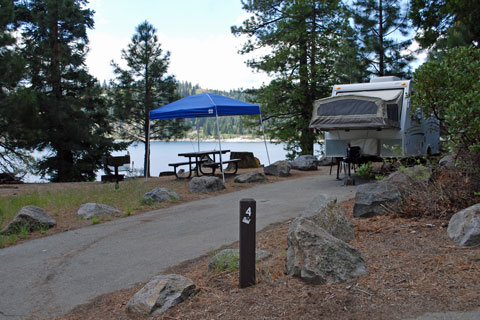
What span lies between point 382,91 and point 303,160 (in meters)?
5.18

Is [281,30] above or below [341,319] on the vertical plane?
above

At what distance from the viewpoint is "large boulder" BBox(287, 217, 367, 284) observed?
405 cm

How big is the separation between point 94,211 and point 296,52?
1619 cm

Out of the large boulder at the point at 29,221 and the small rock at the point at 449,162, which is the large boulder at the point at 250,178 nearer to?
the large boulder at the point at 29,221

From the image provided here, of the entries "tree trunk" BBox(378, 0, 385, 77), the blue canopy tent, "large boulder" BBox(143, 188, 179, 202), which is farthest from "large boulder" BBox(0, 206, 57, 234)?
"tree trunk" BBox(378, 0, 385, 77)

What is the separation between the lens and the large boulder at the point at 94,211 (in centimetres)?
897

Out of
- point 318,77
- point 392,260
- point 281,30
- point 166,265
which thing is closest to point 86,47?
point 281,30

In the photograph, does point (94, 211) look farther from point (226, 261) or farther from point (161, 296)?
point (161, 296)

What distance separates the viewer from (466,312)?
11.2ft

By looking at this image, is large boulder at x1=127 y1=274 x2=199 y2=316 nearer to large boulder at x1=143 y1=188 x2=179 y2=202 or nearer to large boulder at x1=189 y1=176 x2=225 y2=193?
large boulder at x1=143 y1=188 x2=179 y2=202

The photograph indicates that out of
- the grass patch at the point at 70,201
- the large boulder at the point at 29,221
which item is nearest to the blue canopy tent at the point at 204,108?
the grass patch at the point at 70,201

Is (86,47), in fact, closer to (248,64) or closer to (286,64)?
(248,64)

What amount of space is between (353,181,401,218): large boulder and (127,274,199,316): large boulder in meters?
3.36

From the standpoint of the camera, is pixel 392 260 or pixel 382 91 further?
pixel 382 91
